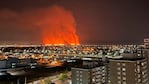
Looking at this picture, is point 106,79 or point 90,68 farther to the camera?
point 106,79

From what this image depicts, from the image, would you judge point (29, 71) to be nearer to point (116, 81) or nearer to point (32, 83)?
point (32, 83)

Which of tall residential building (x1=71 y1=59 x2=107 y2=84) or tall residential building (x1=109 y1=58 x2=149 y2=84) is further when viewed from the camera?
tall residential building (x1=71 y1=59 x2=107 y2=84)

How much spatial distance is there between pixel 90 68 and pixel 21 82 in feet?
13.3

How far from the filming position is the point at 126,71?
6.26 m

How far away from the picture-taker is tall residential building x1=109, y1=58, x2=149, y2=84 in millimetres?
6273

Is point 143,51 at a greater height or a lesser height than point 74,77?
greater

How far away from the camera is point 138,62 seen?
6453 mm

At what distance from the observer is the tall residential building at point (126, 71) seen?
627 centimetres

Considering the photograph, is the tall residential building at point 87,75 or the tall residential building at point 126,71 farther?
the tall residential building at point 87,75

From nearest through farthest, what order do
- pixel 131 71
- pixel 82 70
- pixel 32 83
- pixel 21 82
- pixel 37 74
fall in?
pixel 131 71
pixel 82 70
pixel 32 83
pixel 21 82
pixel 37 74

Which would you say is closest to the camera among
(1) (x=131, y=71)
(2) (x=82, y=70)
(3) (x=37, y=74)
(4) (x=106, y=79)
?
(1) (x=131, y=71)

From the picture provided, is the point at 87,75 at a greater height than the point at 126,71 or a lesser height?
lesser

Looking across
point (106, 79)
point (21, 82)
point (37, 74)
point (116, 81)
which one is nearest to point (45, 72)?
point (37, 74)

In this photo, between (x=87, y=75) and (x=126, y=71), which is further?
Result: (x=87, y=75)
